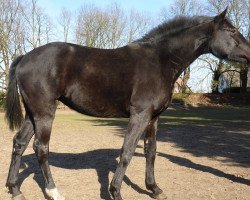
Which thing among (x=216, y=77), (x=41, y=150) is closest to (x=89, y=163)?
(x=41, y=150)

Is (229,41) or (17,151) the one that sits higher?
(229,41)

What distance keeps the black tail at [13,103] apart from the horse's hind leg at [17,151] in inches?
5.8

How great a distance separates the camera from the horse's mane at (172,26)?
5.02m

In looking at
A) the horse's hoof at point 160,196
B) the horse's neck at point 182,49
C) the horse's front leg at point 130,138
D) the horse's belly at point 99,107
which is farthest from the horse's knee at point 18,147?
the horse's neck at point 182,49

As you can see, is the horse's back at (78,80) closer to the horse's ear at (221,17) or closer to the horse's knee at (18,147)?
the horse's knee at (18,147)

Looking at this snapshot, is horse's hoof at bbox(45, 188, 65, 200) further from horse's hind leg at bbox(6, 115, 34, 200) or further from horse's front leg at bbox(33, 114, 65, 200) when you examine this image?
horse's hind leg at bbox(6, 115, 34, 200)

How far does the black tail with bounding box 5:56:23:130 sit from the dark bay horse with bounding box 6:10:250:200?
88mm

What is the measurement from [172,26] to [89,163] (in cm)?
376

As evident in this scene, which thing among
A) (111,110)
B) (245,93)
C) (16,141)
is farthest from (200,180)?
(245,93)

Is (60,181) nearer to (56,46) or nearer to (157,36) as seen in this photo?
(56,46)

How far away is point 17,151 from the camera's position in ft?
16.3

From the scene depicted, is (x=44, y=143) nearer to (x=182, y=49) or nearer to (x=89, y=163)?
(x=182, y=49)

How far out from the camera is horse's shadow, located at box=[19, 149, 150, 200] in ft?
18.8

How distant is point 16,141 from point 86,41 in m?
38.8
